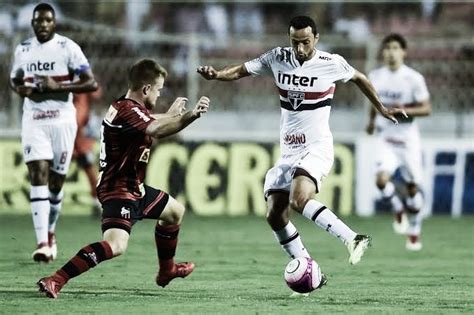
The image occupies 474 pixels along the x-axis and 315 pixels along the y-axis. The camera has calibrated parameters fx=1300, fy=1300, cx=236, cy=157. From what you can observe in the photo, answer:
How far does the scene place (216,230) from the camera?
647 inches

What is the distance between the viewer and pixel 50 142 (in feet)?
41.2

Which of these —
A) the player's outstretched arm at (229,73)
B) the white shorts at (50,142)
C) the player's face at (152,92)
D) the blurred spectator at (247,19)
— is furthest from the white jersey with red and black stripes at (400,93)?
the player's face at (152,92)

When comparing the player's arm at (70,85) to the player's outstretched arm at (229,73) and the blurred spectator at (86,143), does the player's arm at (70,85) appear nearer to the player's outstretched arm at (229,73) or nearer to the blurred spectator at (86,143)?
the player's outstretched arm at (229,73)

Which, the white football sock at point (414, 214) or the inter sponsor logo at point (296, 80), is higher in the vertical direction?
the inter sponsor logo at point (296, 80)

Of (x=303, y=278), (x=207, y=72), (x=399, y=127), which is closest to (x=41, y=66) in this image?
(x=207, y=72)

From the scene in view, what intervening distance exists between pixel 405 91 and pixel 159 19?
6.50m

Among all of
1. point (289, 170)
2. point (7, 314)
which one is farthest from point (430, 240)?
point (7, 314)

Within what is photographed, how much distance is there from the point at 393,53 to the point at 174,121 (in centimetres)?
705

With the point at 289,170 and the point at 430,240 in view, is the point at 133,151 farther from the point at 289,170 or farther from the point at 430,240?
the point at 430,240

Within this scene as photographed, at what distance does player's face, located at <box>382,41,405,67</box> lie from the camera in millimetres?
15398

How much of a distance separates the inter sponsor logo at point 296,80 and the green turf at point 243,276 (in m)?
1.60

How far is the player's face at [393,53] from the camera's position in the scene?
15.4 meters

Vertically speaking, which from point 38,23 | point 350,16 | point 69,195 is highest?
point 38,23

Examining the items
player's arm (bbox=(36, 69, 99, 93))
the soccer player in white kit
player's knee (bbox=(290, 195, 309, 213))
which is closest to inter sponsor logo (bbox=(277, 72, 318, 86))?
the soccer player in white kit
